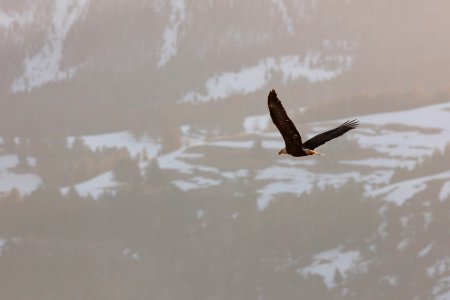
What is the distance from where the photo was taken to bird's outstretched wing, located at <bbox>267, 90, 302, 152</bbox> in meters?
66.5

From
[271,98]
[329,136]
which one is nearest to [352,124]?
[329,136]

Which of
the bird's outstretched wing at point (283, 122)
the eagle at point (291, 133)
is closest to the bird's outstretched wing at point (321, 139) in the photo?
the eagle at point (291, 133)

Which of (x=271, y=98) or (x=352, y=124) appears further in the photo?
(x=352, y=124)

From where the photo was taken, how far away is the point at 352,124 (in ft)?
234

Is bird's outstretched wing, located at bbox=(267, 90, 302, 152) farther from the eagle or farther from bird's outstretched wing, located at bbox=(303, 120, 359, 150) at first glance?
bird's outstretched wing, located at bbox=(303, 120, 359, 150)

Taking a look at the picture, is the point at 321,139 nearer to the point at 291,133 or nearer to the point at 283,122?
the point at 291,133

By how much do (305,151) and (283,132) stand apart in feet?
6.27

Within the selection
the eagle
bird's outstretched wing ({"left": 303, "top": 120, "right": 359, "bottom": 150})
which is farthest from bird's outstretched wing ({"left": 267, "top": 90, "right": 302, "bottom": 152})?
bird's outstretched wing ({"left": 303, "top": 120, "right": 359, "bottom": 150})

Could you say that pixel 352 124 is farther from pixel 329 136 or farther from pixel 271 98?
pixel 271 98

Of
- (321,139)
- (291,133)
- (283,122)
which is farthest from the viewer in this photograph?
(321,139)

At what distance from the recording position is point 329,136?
7056 centimetres

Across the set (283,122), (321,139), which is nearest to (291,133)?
(283,122)

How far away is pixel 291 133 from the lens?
68.4 meters

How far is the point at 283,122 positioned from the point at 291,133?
3.37 ft
